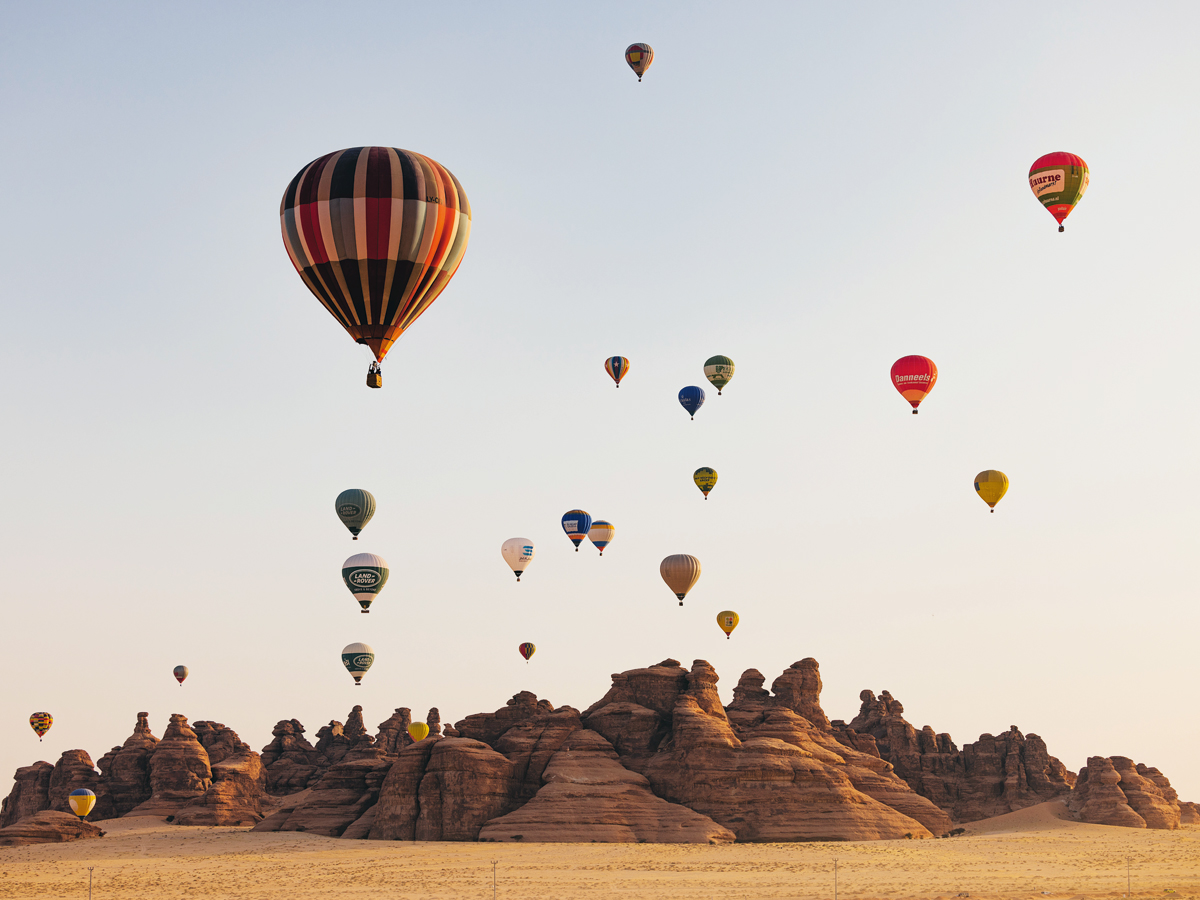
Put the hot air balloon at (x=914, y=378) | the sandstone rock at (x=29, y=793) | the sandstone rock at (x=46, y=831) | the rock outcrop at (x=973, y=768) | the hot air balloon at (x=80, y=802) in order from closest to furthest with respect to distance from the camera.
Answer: the hot air balloon at (x=914, y=378), the sandstone rock at (x=46, y=831), the hot air balloon at (x=80, y=802), the rock outcrop at (x=973, y=768), the sandstone rock at (x=29, y=793)

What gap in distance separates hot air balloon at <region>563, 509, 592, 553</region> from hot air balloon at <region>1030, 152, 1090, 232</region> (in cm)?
4503

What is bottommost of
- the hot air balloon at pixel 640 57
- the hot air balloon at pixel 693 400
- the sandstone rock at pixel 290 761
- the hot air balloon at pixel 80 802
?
the hot air balloon at pixel 80 802

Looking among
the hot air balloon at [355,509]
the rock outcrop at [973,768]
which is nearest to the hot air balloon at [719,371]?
the hot air balloon at [355,509]

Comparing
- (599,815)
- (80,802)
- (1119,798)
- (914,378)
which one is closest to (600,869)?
(599,815)

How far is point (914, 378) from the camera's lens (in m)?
73.3

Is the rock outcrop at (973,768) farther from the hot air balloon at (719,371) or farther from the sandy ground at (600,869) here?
the hot air balloon at (719,371)

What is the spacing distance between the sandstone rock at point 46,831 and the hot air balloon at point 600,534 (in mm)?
46455

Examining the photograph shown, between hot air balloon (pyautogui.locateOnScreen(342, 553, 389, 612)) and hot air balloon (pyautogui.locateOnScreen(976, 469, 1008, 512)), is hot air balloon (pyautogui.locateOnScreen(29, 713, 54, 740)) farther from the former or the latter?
hot air balloon (pyautogui.locateOnScreen(976, 469, 1008, 512))

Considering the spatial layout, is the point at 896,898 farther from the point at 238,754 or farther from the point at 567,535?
the point at 238,754

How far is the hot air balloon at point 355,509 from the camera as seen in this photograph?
267 ft

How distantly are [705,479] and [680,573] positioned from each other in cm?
860

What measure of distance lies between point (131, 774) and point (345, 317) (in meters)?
99.3

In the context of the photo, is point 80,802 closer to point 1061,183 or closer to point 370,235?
point 370,235

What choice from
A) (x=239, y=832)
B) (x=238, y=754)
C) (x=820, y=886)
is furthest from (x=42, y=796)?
(x=820, y=886)
